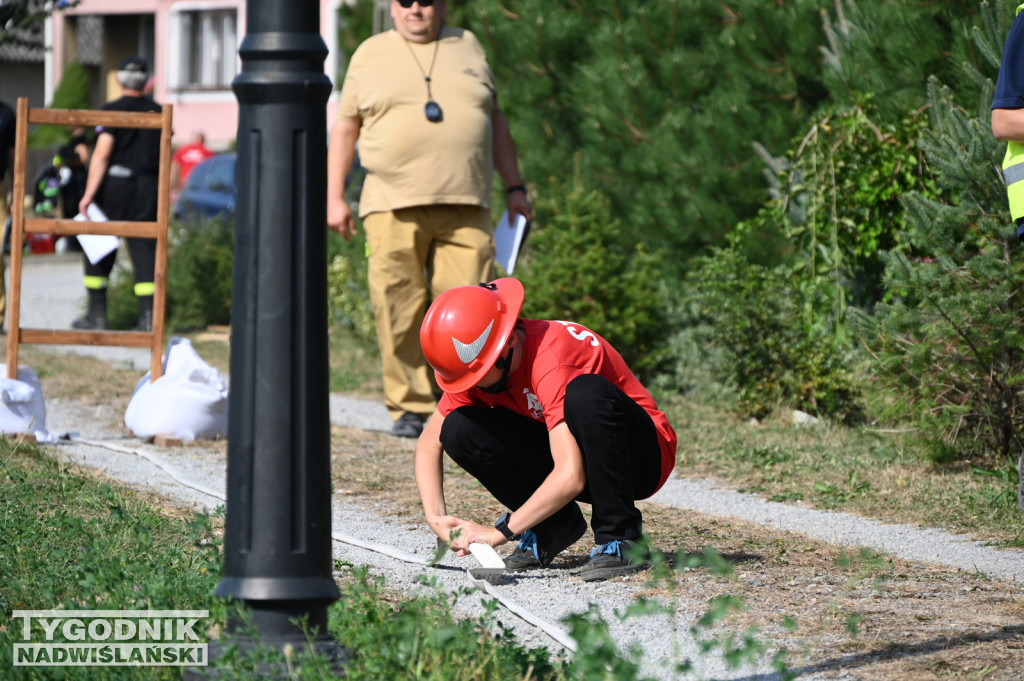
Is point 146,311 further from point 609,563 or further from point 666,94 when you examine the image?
point 609,563

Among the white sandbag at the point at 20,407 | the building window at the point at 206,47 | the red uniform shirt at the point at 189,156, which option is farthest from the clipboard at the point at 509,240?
the building window at the point at 206,47

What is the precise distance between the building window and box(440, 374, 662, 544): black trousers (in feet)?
91.1

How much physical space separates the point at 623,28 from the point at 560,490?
231 inches

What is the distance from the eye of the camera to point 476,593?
389 cm

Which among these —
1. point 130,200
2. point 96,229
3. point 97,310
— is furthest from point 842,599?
point 97,310

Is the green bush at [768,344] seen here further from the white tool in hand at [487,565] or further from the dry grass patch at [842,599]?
the white tool in hand at [487,565]

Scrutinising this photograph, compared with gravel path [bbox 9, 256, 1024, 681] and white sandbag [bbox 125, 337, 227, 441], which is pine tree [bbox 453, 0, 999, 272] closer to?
gravel path [bbox 9, 256, 1024, 681]

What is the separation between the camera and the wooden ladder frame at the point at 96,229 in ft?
21.9

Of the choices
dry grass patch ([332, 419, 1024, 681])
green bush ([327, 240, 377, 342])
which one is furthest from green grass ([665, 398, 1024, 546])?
green bush ([327, 240, 377, 342])

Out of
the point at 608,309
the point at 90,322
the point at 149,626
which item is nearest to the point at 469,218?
the point at 608,309

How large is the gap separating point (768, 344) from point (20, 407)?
3.88m

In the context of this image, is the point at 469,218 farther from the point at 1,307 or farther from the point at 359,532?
the point at 1,307

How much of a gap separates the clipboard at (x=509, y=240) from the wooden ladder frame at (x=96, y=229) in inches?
65.5

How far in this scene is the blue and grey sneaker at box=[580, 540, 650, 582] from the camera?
13.0 feet
